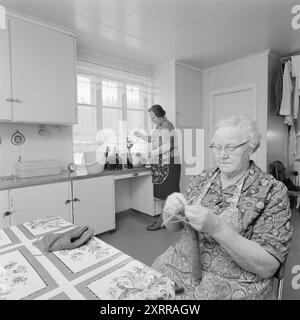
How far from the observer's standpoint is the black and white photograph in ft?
2.62

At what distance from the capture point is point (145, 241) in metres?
2.55

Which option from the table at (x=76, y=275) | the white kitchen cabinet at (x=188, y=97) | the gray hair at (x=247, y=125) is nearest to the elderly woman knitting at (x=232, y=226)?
the gray hair at (x=247, y=125)

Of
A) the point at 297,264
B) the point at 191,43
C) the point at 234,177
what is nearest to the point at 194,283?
the point at 234,177

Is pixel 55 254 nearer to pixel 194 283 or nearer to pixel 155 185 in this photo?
pixel 194 283

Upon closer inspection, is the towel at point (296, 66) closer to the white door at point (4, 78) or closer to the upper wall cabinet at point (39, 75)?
the upper wall cabinet at point (39, 75)

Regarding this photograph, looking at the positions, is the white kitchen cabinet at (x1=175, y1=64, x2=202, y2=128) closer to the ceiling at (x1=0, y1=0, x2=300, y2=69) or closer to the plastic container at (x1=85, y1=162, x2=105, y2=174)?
the ceiling at (x1=0, y1=0, x2=300, y2=69)

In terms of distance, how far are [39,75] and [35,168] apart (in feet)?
3.03

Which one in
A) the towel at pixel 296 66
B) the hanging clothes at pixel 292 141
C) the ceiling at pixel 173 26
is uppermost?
the ceiling at pixel 173 26

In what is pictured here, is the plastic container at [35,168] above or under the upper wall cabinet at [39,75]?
under

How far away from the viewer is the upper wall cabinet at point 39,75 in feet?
6.56

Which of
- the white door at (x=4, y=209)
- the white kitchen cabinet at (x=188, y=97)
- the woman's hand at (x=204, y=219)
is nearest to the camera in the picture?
the woman's hand at (x=204, y=219)

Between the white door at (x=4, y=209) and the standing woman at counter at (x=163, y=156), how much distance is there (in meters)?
1.63

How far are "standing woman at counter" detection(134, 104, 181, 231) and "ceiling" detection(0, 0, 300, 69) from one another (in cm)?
85

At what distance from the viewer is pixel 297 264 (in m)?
2.00
